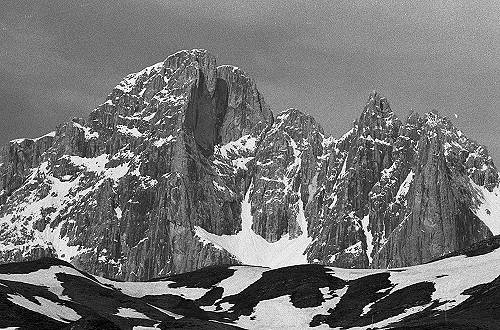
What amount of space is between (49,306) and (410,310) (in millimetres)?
61387

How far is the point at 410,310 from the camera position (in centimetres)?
14888

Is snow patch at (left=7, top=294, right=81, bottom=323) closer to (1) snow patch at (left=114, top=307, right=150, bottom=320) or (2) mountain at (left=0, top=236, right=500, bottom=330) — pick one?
(2) mountain at (left=0, top=236, right=500, bottom=330)

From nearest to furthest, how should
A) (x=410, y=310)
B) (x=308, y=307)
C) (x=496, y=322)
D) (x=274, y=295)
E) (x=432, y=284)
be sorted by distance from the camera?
(x=496, y=322) → (x=410, y=310) → (x=432, y=284) → (x=308, y=307) → (x=274, y=295)

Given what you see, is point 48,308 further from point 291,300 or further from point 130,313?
point 291,300

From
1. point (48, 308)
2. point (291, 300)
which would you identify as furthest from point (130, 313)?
point (291, 300)

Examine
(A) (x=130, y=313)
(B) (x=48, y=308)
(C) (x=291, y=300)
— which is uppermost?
(C) (x=291, y=300)

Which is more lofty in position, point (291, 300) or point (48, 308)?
point (291, 300)

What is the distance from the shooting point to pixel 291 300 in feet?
589

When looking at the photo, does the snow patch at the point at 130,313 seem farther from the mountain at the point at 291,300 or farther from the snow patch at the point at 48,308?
the snow patch at the point at 48,308

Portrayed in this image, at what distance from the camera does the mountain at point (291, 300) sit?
131500 mm

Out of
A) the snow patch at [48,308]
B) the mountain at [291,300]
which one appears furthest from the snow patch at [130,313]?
the snow patch at [48,308]

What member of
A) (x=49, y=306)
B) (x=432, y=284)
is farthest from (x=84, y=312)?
(x=432, y=284)

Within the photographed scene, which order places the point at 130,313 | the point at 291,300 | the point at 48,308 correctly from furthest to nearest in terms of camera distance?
the point at 291,300
the point at 130,313
the point at 48,308

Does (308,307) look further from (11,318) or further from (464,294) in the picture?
(11,318)
